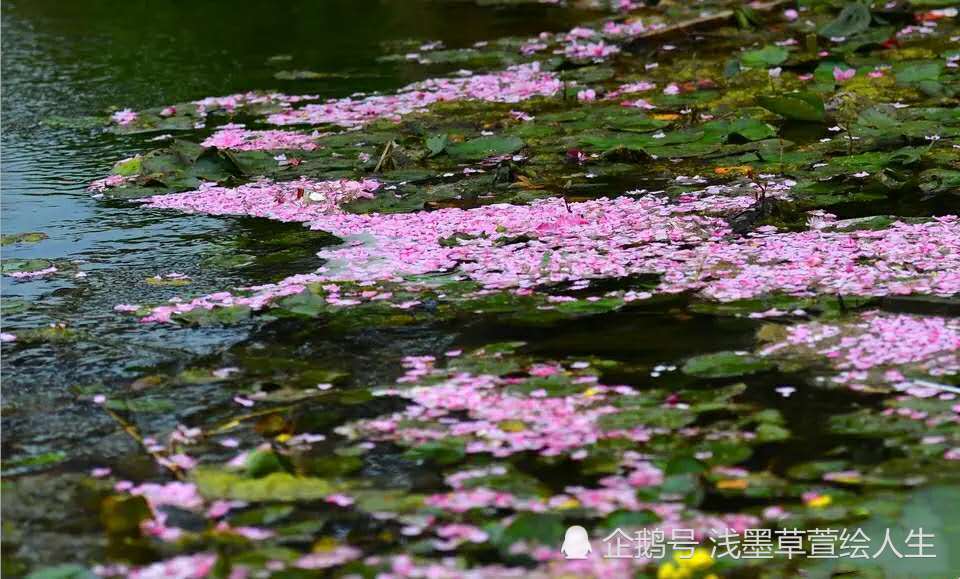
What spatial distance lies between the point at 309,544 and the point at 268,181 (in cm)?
350

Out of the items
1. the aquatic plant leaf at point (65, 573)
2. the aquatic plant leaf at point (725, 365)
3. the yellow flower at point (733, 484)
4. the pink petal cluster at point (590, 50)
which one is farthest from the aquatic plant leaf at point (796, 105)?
the aquatic plant leaf at point (65, 573)

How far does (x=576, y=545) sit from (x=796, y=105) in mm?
3957

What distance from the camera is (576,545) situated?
2.38 meters

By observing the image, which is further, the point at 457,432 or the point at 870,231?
the point at 870,231

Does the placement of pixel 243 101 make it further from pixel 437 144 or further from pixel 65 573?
pixel 65 573

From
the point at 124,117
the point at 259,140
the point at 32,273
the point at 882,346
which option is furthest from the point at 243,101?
the point at 882,346

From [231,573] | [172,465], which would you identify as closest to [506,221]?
[172,465]

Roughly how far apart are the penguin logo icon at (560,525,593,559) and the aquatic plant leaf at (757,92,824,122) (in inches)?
149

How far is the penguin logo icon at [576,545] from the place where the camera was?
7.79 feet

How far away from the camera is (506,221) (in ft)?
15.9

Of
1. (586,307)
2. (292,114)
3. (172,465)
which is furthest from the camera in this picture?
(292,114)

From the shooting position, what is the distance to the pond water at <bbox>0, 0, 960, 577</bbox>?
8.29 ft

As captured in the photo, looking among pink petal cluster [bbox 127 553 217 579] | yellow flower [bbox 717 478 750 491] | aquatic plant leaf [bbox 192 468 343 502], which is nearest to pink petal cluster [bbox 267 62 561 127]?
aquatic plant leaf [bbox 192 468 343 502]

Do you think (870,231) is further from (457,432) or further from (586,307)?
(457,432)
